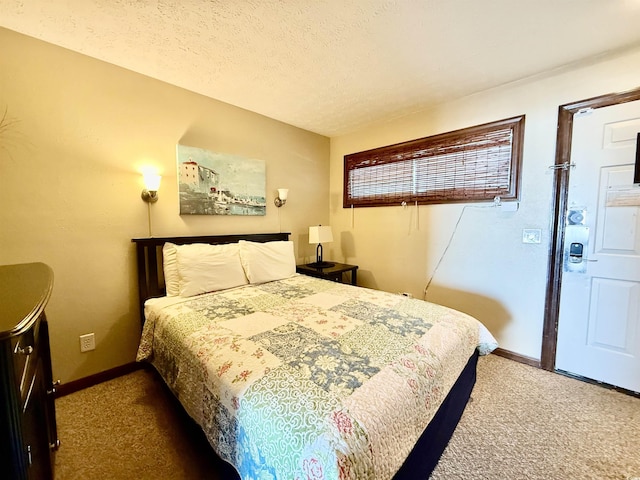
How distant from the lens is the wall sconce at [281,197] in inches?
117

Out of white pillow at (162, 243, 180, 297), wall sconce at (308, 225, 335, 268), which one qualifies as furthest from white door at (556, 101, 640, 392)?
white pillow at (162, 243, 180, 297)

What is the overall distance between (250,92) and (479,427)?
9.88 feet

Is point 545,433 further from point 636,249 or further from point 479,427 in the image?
point 636,249

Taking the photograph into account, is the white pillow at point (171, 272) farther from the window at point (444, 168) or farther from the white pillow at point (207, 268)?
the window at point (444, 168)

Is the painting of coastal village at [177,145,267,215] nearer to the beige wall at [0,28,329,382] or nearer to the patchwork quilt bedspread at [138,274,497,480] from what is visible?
the beige wall at [0,28,329,382]

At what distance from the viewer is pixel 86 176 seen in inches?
74.7

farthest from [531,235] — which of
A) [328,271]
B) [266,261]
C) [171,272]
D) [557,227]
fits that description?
[171,272]

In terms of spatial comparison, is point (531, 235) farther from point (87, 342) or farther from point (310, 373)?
point (87, 342)

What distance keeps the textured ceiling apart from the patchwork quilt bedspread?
68.2 inches

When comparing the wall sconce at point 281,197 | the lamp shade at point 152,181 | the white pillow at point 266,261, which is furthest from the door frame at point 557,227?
the lamp shade at point 152,181

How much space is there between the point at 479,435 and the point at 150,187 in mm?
2772

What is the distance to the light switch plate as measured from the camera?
2.18m

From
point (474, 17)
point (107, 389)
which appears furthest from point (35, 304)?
point (474, 17)

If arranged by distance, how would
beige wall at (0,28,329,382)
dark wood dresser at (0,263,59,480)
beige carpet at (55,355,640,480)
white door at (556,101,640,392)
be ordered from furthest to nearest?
white door at (556,101,640,392), beige wall at (0,28,329,382), beige carpet at (55,355,640,480), dark wood dresser at (0,263,59,480)
